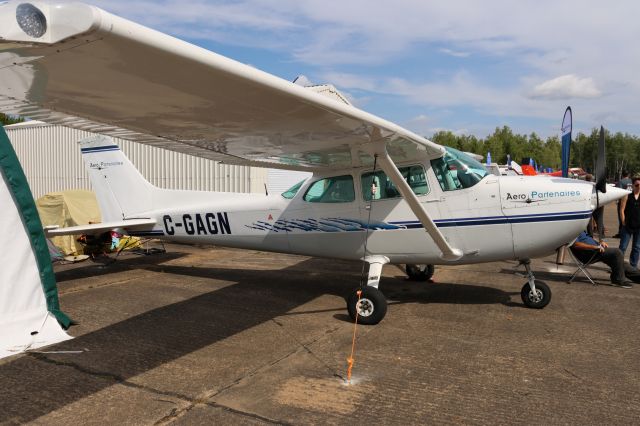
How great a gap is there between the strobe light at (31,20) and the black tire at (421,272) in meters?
6.82

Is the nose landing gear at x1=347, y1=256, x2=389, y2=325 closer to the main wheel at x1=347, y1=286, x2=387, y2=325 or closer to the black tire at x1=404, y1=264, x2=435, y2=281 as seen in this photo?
the main wheel at x1=347, y1=286, x2=387, y2=325

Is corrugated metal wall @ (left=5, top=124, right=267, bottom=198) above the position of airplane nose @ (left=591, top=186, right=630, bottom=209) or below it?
above

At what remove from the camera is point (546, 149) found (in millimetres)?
78188

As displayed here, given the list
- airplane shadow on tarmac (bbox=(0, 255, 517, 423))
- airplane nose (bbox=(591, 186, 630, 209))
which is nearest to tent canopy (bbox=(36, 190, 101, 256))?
airplane shadow on tarmac (bbox=(0, 255, 517, 423))

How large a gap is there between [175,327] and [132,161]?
11.5m

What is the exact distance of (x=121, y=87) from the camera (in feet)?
9.23

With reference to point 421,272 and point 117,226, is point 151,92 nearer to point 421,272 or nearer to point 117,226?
point 117,226

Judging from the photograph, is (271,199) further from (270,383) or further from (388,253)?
(270,383)

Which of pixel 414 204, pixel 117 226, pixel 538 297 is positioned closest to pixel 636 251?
pixel 538 297

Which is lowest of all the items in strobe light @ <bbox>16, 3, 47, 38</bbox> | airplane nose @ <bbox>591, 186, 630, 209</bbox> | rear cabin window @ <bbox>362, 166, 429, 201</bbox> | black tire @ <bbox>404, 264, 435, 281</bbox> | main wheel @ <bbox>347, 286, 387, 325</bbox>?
black tire @ <bbox>404, 264, 435, 281</bbox>

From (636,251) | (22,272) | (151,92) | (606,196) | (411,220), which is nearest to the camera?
(151,92)

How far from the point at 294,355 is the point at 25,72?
323 cm

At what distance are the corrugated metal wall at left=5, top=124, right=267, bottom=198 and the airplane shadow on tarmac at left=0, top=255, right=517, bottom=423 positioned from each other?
15.1ft

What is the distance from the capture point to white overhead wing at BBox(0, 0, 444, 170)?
77.6 inches
